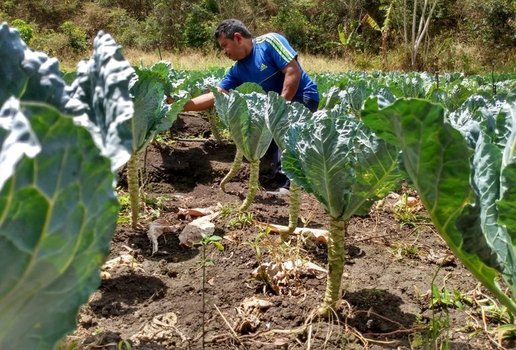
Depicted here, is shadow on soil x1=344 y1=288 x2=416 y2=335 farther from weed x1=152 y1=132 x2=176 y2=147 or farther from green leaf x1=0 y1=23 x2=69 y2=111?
weed x1=152 y1=132 x2=176 y2=147

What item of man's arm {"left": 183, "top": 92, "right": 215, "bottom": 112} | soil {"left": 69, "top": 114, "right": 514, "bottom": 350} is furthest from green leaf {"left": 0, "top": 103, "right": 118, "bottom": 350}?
man's arm {"left": 183, "top": 92, "right": 215, "bottom": 112}

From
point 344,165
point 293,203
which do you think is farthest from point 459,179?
point 293,203

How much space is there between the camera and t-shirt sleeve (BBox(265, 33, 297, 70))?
5.05m

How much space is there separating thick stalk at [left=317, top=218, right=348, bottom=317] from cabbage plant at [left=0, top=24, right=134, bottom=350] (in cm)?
118

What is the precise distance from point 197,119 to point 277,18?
27591 mm

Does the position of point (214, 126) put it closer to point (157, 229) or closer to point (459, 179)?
point (157, 229)

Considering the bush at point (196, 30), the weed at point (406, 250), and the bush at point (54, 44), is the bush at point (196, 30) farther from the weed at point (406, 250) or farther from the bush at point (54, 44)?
the weed at point (406, 250)

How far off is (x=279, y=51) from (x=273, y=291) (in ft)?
10.4

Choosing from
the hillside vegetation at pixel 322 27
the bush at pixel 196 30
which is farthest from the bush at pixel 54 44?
the bush at pixel 196 30

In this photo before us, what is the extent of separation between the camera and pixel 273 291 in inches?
93.7

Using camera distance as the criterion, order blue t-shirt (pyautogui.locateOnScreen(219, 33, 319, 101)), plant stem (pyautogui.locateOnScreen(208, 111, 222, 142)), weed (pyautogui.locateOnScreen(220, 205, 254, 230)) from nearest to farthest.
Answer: weed (pyautogui.locateOnScreen(220, 205, 254, 230)) < blue t-shirt (pyautogui.locateOnScreen(219, 33, 319, 101)) < plant stem (pyautogui.locateOnScreen(208, 111, 222, 142))

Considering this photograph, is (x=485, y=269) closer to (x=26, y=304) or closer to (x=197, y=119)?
(x=26, y=304)

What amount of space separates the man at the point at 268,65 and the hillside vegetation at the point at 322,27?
20.0 metres

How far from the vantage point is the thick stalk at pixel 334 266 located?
79.6 inches
